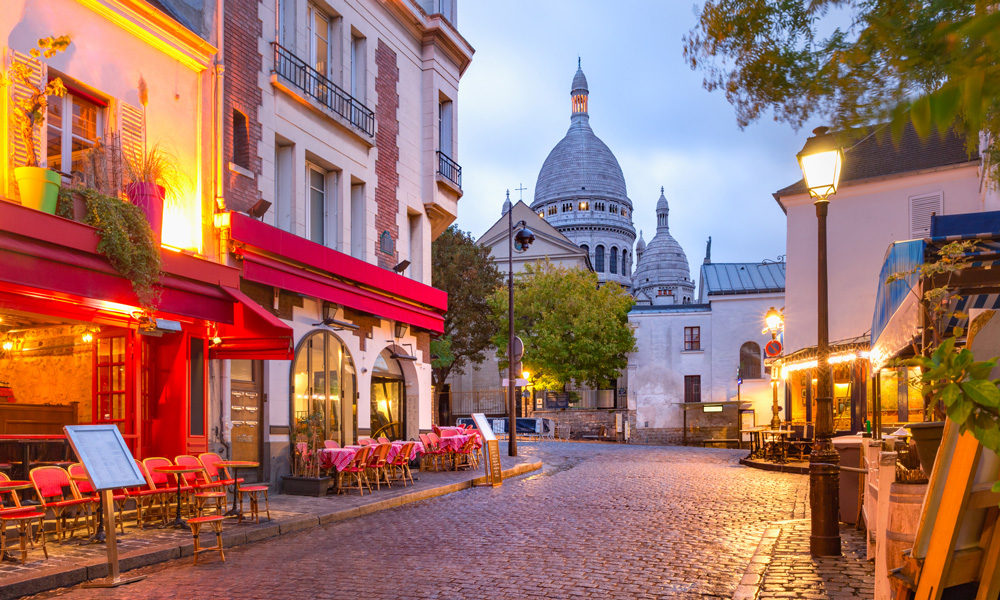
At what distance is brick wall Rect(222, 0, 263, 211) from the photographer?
13984mm

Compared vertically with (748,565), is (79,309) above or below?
above

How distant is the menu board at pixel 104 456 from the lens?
718 centimetres

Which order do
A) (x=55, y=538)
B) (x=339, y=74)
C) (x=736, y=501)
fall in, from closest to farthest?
(x=55, y=538) → (x=736, y=501) → (x=339, y=74)

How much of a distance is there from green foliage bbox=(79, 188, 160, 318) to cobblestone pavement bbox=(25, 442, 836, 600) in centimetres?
357

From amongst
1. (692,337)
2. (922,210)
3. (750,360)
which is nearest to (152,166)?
(922,210)

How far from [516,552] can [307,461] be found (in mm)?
6550

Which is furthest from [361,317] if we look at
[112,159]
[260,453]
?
[112,159]

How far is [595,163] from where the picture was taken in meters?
104

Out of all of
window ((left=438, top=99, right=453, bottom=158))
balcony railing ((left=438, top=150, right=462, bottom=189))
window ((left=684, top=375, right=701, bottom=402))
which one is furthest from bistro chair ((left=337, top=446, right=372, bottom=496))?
window ((left=684, top=375, right=701, bottom=402))

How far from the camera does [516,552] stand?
863 centimetres

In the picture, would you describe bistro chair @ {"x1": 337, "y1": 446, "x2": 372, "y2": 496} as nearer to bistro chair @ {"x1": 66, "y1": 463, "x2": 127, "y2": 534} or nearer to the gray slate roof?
bistro chair @ {"x1": 66, "y1": 463, "x2": 127, "y2": 534}

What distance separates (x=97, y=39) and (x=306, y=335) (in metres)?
6.16

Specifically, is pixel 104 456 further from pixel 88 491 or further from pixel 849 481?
pixel 849 481

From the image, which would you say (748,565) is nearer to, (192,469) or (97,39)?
(192,469)
